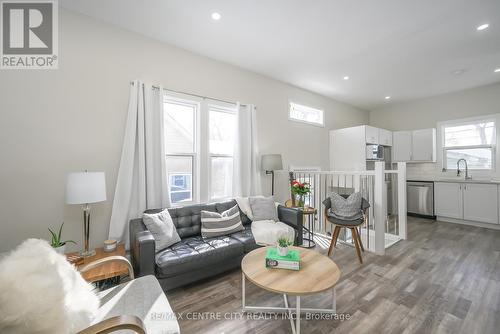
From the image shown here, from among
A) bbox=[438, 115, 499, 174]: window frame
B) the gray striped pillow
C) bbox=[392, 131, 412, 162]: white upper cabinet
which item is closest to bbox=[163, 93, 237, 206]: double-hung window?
the gray striped pillow

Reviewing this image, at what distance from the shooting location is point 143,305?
1.29 m

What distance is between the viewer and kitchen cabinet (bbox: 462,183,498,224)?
159 inches

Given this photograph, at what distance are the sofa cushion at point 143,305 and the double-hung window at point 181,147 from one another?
5.15 ft

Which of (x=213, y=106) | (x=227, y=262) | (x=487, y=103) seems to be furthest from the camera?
(x=487, y=103)

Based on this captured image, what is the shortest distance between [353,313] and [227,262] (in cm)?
133

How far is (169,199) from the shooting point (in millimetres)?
2789

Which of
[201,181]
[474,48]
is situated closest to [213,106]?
[201,181]

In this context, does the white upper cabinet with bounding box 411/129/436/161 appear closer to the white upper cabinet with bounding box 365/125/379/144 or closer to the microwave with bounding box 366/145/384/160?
the microwave with bounding box 366/145/384/160

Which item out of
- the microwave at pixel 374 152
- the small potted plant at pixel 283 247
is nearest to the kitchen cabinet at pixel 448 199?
the microwave at pixel 374 152

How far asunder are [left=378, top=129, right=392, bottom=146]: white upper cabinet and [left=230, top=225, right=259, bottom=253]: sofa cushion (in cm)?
435

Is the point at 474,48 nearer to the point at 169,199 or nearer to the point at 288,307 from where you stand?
the point at 288,307

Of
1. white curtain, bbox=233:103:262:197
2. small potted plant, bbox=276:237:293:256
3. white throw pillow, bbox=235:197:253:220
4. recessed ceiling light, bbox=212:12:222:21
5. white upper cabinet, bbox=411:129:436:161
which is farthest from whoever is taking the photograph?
white upper cabinet, bbox=411:129:436:161

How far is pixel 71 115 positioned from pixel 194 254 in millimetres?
2040

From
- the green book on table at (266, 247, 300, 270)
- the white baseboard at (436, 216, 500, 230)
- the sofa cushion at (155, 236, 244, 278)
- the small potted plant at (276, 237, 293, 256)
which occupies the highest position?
the small potted plant at (276, 237, 293, 256)
